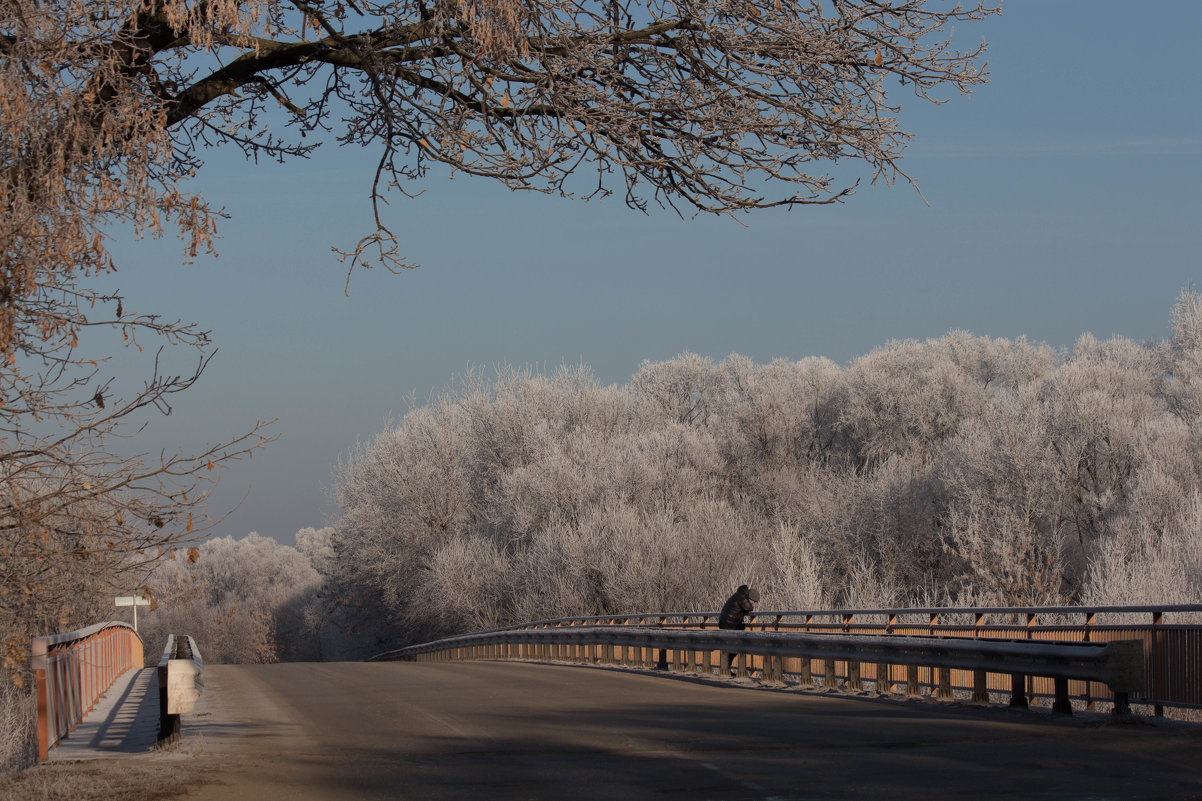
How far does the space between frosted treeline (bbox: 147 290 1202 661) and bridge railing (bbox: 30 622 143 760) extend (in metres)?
26.1

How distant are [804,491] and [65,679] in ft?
173

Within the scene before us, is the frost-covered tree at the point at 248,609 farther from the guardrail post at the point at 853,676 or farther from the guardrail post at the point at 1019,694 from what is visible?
the guardrail post at the point at 1019,694

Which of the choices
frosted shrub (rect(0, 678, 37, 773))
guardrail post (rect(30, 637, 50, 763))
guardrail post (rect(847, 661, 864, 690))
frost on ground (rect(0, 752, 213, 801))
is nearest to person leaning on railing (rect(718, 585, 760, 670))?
guardrail post (rect(847, 661, 864, 690))

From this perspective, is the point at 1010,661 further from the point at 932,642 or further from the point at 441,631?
the point at 441,631

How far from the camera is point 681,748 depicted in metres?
10.6

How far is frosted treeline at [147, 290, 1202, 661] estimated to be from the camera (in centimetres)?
4912

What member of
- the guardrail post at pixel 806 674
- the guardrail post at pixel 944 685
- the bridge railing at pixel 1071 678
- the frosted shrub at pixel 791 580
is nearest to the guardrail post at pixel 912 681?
the bridge railing at pixel 1071 678

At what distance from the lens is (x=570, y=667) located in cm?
2472

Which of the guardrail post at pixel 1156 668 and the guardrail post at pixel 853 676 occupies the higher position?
the guardrail post at pixel 1156 668

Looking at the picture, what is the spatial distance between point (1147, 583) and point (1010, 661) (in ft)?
85.9

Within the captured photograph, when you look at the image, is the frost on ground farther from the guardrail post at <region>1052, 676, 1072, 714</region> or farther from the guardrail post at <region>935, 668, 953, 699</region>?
the guardrail post at <region>935, 668, 953, 699</region>

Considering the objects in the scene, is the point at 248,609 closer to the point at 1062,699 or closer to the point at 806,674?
the point at 806,674

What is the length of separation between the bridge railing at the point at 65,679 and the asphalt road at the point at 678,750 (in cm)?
122

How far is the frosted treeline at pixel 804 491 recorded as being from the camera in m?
49.3
